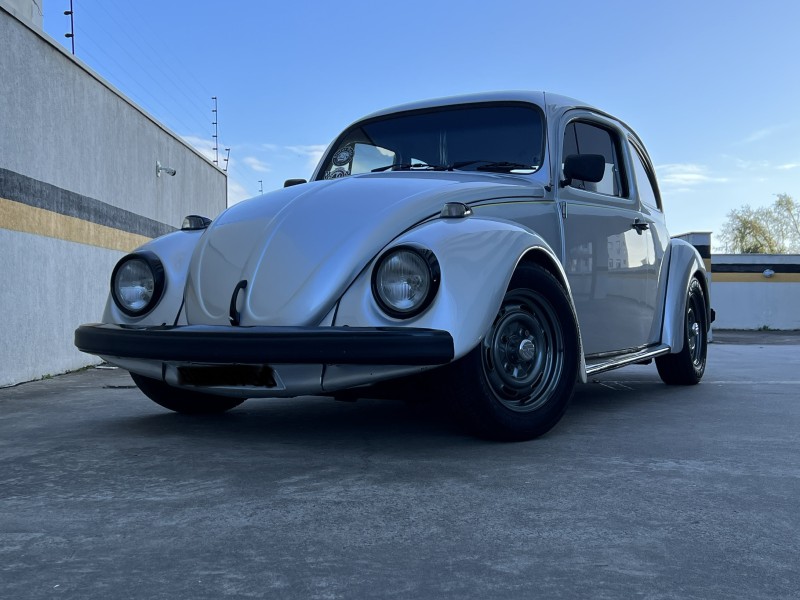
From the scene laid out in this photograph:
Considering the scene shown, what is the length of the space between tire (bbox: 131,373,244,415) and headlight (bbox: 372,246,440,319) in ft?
4.74

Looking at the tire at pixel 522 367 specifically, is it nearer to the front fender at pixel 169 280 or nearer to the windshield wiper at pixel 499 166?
the windshield wiper at pixel 499 166

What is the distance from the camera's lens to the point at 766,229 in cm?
5847

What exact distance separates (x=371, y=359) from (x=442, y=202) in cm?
94

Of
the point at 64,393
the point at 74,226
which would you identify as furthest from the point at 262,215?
the point at 74,226

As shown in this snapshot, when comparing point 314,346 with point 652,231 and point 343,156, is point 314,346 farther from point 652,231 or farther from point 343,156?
point 652,231

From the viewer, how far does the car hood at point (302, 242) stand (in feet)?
11.0

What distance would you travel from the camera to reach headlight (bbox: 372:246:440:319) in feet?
10.5

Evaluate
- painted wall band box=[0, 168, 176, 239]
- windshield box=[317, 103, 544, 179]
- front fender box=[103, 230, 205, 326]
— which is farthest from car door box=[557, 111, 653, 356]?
painted wall band box=[0, 168, 176, 239]

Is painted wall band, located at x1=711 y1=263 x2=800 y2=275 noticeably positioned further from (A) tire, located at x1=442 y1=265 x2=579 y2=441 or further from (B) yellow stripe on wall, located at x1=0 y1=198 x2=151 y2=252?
(A) tire, located at x1=442 y1=265 x2=579 y2=441

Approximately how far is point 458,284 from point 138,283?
158 centimetres

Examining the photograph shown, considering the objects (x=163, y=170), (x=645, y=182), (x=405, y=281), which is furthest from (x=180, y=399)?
(x=163, y=170)

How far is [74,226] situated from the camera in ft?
25.8

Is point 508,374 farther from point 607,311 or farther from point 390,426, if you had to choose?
point 607,311

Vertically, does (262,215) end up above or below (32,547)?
above
